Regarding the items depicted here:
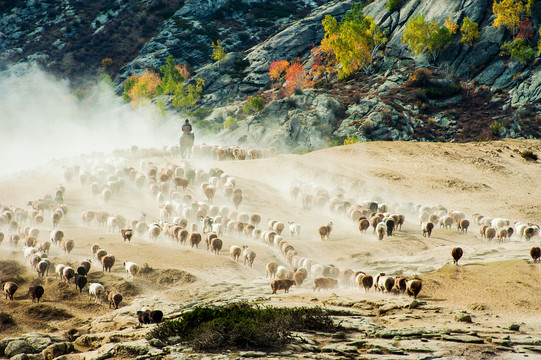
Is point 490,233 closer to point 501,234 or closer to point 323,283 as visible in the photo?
point 501,234

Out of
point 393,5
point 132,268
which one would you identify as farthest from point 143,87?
point 132,268

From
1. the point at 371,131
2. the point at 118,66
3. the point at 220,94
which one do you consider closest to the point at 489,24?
the point at 371,131

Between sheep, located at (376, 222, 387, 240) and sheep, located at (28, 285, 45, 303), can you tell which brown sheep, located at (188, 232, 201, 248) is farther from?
sheep, located at (376, 222, 387, 240)

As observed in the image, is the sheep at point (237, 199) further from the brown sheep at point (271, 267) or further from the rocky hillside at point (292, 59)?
the rocky hillside at point (292, 59)

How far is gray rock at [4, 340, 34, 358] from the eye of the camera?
36.1ft

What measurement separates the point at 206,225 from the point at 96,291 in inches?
363

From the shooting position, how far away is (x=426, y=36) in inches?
2874

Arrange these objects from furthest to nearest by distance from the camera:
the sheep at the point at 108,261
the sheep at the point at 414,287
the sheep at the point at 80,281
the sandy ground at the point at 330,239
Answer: the sheep at the point at 108,261 < the sheep at the point at 80,281 < the sandy ground at the point at 330,239 < the sheep at the point at 414,287

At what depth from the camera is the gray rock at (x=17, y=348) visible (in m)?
11.0

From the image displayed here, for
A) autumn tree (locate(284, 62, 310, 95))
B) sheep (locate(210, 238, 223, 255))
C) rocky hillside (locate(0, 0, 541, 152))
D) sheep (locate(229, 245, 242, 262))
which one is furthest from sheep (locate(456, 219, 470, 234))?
autumn tree (locate(284, 62, 310, 95))

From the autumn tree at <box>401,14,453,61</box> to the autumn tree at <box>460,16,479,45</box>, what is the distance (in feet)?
7.16

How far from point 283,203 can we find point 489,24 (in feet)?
205

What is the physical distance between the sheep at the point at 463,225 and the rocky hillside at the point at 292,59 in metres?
34.0

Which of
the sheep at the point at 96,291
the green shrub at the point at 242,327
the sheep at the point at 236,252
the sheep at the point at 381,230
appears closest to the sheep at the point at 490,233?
the sheep at the point at 381,230
